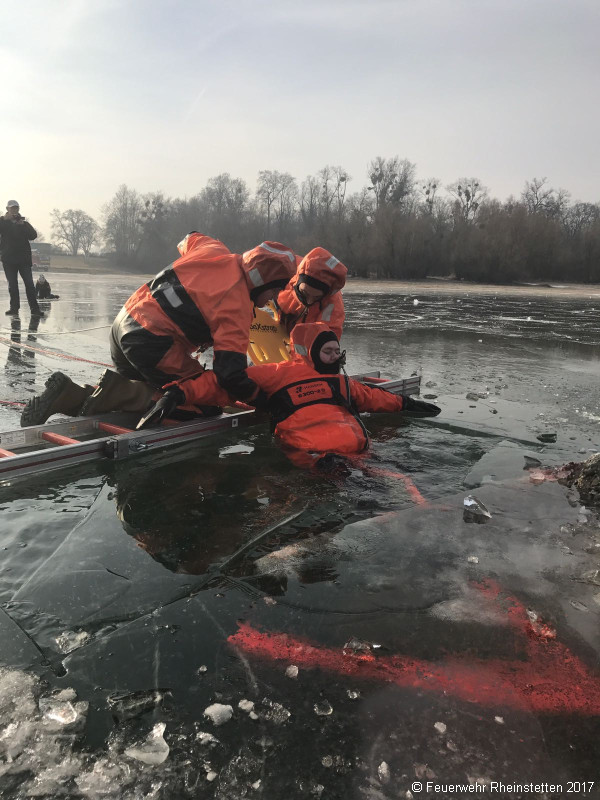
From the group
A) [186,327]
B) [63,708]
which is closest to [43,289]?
[186,327]

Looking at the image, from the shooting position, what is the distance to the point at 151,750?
1.72m

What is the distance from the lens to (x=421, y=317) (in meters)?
17.6

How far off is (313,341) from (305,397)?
0.49 metres

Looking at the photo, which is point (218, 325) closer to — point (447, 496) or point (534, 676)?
point (447, 496)

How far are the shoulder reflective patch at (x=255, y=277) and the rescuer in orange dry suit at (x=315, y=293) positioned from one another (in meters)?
0.78

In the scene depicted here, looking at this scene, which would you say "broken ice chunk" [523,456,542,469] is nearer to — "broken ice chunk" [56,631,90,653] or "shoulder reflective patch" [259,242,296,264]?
"shoulder reflective patch" [259,242,296,264]

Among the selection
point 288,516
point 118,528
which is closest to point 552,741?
point 288,516

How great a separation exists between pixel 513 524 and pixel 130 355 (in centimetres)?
315

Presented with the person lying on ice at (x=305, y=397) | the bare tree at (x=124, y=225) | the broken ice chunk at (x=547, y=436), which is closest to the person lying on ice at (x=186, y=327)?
the person lying on ice at (x=305, y=397)

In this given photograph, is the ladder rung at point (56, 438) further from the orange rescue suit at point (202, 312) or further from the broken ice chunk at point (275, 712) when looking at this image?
the broken ice chunk at point (275, 712)

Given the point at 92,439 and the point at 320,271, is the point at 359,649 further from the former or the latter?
the point at 320,271

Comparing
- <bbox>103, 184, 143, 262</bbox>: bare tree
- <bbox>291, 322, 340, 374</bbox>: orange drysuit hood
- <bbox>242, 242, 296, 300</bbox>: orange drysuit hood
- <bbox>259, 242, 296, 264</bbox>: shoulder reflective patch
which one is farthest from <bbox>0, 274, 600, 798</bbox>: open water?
<bbox>103, 184, 143, 262</bbox>: bare tree

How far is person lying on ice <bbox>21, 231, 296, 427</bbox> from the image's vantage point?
14.2 feet

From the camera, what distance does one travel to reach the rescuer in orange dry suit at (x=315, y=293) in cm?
536
